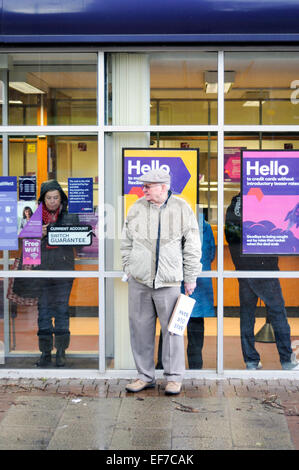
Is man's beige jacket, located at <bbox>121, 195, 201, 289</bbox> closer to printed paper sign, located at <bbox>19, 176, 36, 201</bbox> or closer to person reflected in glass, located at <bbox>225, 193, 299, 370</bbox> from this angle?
person reflected in glass, located at <bbox>225, 193, 299, 370</bbox>

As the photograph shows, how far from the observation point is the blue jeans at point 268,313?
22.7 ft

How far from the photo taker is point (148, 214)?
630 centimetres

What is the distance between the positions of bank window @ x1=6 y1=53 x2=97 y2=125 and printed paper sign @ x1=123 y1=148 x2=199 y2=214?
572 millimetres

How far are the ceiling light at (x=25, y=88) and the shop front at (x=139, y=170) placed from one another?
11 millimetres

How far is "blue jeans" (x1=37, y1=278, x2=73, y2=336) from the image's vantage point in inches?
276

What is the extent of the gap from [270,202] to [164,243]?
50.5 inches

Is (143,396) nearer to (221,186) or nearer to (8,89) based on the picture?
(221,186)

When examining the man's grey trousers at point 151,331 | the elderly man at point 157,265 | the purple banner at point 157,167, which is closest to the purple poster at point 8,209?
the purple banner at point 157,167

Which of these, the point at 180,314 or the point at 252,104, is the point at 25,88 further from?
the point at 180,314

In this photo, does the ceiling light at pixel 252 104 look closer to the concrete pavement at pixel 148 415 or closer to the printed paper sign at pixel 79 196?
the printed paper sign at pixel 79 196

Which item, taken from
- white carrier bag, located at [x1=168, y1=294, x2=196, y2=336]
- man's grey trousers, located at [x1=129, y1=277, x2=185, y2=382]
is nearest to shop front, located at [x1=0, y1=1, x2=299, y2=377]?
man's grey trousers, located at [x1=129, y1=277, x2=185, y2=382]

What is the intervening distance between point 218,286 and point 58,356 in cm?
183

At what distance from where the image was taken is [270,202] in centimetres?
680
